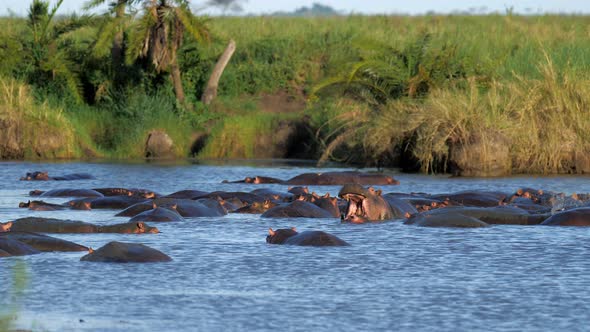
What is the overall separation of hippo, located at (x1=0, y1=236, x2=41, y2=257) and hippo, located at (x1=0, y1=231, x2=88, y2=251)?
0.07m

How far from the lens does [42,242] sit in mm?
9922

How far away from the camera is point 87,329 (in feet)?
22.9

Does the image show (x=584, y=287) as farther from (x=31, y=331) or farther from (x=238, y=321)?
(x=31, y=331)

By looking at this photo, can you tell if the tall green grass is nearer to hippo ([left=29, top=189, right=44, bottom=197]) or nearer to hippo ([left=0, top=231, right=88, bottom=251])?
hippo ([left=29, top=189, right=44, bottom=197])

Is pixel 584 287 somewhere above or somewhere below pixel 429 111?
below

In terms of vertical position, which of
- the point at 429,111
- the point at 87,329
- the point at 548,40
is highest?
the point at 548,40

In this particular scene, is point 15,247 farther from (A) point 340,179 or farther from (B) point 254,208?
(A) point 340,179

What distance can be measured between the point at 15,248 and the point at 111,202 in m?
4.24

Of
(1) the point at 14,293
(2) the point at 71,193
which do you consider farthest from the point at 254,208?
(1) the point at 14,293

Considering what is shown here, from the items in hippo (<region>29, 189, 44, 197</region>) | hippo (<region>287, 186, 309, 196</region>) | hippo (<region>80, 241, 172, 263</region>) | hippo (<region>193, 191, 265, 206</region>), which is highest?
hippo (<region>287, 186, 309, 196</region>)

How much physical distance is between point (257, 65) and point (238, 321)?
21985mm

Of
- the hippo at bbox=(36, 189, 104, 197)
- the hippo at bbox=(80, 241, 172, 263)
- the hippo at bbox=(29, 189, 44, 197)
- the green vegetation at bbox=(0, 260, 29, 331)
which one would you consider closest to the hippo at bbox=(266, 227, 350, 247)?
the hippo at bbox=(80, 241, 172, 263)

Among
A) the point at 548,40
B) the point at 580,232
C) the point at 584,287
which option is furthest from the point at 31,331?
the point at 548,40

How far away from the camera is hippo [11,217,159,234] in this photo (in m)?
11.1
